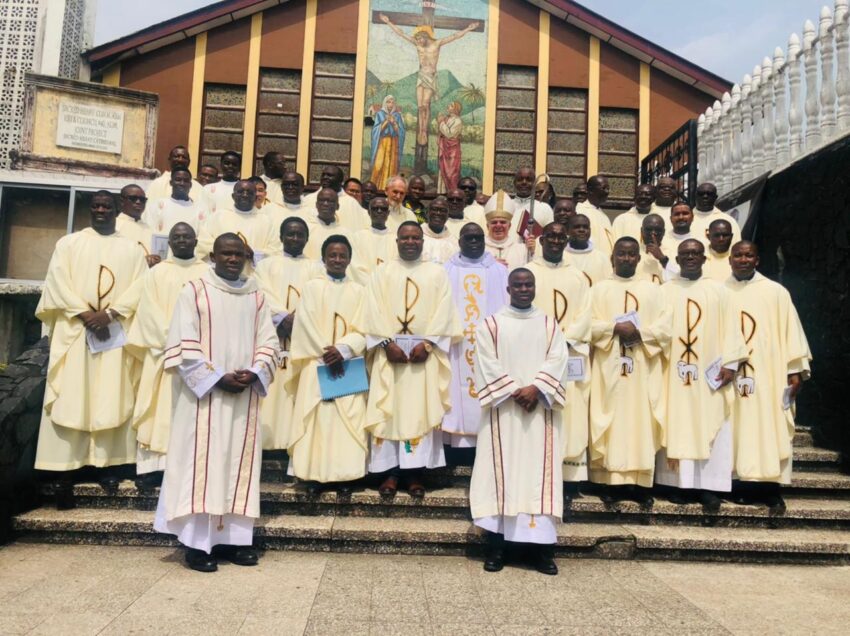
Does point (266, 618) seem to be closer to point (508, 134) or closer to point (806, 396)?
point (806, 396)

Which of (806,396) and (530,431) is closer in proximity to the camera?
(530,431)

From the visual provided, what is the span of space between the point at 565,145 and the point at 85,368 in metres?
11.5

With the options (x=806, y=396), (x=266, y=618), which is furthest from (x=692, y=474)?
(x=266, y=618)

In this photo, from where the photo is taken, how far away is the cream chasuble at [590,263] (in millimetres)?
6379

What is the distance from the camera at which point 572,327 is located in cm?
523

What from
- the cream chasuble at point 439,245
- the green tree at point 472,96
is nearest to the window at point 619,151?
the green tree at point 472,96

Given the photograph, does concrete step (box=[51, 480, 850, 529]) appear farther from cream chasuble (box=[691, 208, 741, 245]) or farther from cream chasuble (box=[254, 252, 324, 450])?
cream chasuble (box=[691, 208, 741, 245])

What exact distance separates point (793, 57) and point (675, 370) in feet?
14.4

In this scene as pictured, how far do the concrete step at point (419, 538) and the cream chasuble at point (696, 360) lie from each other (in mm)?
771

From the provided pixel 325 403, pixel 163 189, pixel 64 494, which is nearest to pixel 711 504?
pixel 325 403

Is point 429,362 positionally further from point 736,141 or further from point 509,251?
point 736,141

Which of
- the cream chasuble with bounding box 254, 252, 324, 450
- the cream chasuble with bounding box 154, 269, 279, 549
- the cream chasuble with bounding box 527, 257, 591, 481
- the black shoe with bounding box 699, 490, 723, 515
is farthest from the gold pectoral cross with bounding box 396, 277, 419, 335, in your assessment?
the black shoe with bounding box 699, 490, 723, 515

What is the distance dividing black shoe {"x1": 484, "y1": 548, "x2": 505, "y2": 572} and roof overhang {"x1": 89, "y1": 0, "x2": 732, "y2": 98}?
41.9 feet

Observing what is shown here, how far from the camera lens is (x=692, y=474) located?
18.3 ft
